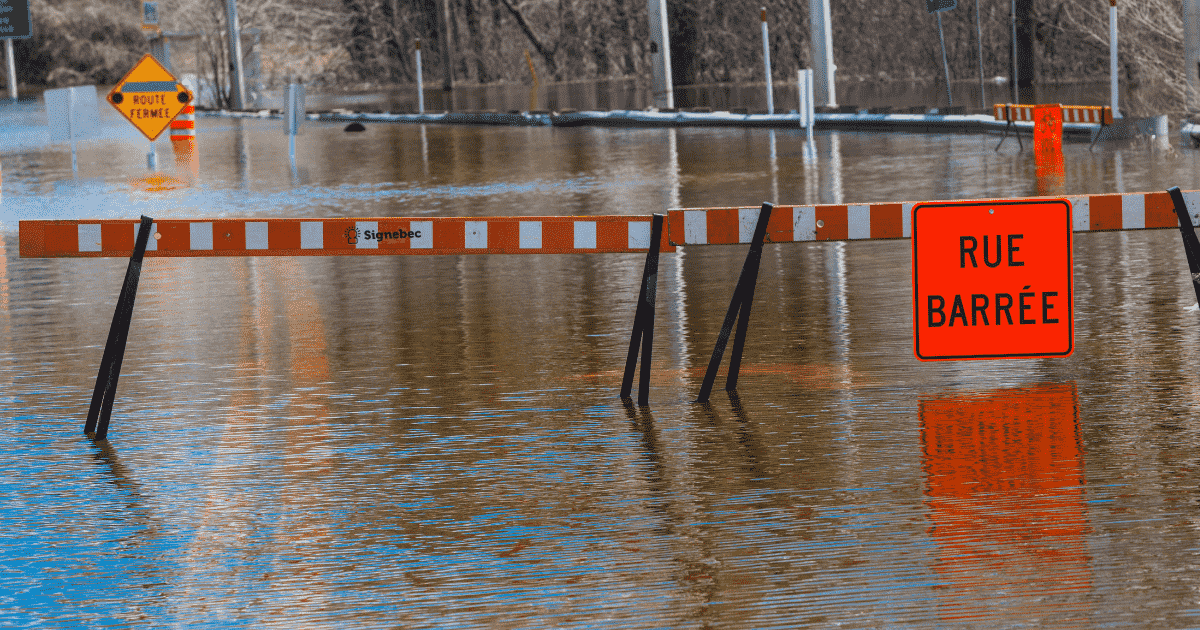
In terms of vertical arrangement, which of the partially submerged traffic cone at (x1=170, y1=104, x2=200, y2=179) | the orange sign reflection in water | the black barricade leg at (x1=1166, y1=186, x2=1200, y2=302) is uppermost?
the partially submerged traffic cone at (x1=170, y1=104, x2=200, y2=179)

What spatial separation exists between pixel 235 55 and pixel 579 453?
40385 mm

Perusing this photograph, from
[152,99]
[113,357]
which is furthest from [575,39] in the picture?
[113,357]

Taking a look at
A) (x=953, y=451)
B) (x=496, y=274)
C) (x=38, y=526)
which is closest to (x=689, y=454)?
(x=953, y=451)

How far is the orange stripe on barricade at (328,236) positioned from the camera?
837 centimetres

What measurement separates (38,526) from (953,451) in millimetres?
3632

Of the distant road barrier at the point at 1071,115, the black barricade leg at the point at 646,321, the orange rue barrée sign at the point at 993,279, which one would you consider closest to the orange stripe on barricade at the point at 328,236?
the black barricade leg at the point at 646,321

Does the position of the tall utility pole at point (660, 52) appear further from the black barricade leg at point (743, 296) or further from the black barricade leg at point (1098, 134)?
the black barricade leg at point (743, 296)

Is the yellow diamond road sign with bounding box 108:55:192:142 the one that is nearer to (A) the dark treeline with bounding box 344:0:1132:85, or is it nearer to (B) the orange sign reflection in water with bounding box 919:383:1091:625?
(A) the dark treeline with bounding box 344:0:1132:85

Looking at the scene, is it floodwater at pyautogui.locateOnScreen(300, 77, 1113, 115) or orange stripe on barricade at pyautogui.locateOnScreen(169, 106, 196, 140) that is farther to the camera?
floodwater at pyautogui.locateOnScreen(300, 77, 1113, 115)

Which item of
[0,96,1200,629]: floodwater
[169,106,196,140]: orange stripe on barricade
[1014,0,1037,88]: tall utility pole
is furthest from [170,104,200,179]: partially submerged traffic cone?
[1014,0,1037,88]: tall utility pole

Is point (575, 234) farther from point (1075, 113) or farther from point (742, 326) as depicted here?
point (1075, 113)

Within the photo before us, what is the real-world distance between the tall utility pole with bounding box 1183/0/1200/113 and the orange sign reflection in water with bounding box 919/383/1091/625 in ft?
47.7

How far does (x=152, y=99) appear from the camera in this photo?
87.9 feet

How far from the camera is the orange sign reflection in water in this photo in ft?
17.5
